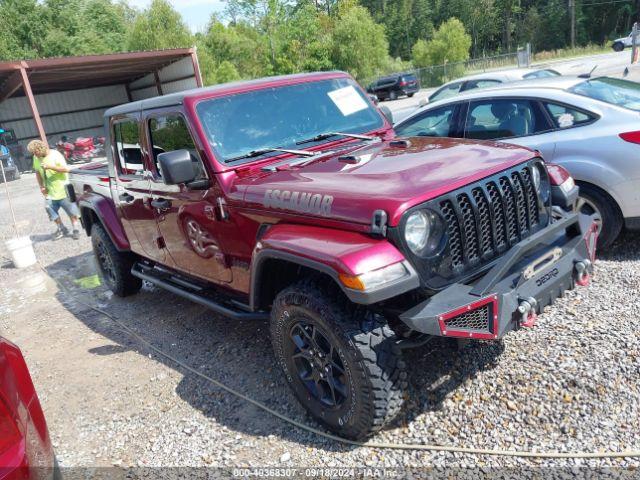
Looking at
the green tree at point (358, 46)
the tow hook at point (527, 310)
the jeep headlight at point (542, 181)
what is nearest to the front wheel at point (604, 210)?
the jeep headlight at point (542, 181)

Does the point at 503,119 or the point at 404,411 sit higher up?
the point at 503,119

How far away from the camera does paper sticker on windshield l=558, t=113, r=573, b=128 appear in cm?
485

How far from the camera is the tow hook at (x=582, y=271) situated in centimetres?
301

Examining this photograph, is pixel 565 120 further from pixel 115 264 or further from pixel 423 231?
pixel 115 264

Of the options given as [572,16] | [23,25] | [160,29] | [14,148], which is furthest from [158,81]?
[572,16]

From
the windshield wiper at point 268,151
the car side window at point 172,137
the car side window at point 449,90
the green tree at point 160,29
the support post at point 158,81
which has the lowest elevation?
the car side window at point 449,90

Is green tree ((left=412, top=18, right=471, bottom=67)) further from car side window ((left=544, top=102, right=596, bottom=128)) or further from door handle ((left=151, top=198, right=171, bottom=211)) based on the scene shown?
door handle ((left=151, top=198, right=171, bottom=211))

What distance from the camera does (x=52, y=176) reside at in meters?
8.88

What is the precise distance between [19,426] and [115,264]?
3.88 meters

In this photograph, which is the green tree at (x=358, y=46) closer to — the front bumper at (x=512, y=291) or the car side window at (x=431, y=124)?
the car side window at (x=431, y=124)

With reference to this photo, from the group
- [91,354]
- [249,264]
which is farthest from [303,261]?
[91,354]

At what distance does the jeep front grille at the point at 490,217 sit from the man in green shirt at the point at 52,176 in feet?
24.9

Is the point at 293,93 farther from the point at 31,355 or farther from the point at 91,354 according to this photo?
the point at 31,355

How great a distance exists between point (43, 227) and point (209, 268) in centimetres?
851
